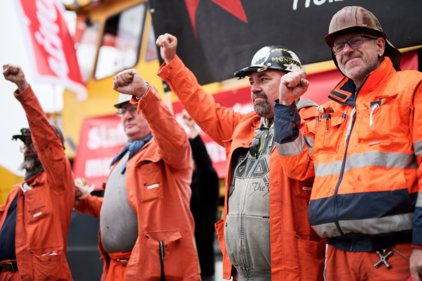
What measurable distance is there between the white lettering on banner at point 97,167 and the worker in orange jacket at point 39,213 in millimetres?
2592

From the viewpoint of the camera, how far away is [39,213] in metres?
3.35

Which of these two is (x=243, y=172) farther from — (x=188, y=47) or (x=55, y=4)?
(x=55, y=4)

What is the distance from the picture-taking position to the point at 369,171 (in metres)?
1.70

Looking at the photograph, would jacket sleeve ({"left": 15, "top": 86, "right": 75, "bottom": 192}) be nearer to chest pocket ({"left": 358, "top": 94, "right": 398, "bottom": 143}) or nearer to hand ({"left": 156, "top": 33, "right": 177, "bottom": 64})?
hand ({"left": 156, "top": 33, "right": 177, "bottom": 64})

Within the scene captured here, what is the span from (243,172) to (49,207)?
1891 mm

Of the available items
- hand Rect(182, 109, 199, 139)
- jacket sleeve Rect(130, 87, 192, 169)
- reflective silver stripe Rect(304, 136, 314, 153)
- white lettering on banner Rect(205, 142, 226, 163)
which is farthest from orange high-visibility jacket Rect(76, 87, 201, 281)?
white lettering on banner Rect(205, 142, 226, 163)

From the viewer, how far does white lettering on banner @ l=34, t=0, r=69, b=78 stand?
6.50m

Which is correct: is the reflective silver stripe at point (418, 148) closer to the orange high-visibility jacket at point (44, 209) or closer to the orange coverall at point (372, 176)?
the orange coverall at point (372, 176)

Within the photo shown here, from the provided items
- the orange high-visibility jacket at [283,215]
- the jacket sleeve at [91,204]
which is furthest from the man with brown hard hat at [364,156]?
the jacket sleeve at [91,204]

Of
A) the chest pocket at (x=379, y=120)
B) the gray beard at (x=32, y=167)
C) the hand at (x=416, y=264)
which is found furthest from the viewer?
the gray beard at (x=32, y=167)

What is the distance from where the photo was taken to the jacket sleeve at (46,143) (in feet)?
10.6

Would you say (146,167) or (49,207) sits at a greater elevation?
(146,167)

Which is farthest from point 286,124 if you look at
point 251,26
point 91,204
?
point 91,204

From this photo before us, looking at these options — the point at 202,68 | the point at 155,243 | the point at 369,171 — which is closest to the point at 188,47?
the point at 202,68
